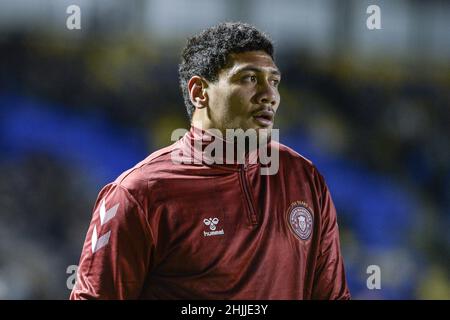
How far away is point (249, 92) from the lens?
183 cm

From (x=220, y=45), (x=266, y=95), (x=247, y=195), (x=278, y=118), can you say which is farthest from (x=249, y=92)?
(x=278, y=118)

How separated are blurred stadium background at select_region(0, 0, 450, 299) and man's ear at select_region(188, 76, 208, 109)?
77.8 inches

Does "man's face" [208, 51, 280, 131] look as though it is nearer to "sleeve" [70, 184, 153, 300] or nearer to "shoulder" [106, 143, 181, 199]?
"shoulder" [106, 143, 181, 199]

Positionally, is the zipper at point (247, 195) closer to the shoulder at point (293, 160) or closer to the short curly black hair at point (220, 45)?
the shoulder at point (293, 160)

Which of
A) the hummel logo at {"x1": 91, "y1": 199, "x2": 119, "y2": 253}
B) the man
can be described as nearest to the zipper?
the man

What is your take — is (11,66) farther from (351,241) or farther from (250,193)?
(250,193)

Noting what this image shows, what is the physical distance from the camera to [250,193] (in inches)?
70.3

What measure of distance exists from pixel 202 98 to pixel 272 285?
571 millimetres

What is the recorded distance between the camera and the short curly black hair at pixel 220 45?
6.14 feet

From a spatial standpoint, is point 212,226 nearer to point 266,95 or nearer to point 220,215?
point 220,215

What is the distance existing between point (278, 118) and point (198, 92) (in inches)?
94.8

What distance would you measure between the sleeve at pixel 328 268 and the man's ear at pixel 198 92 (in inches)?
17.3

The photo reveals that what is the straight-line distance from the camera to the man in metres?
1.67
